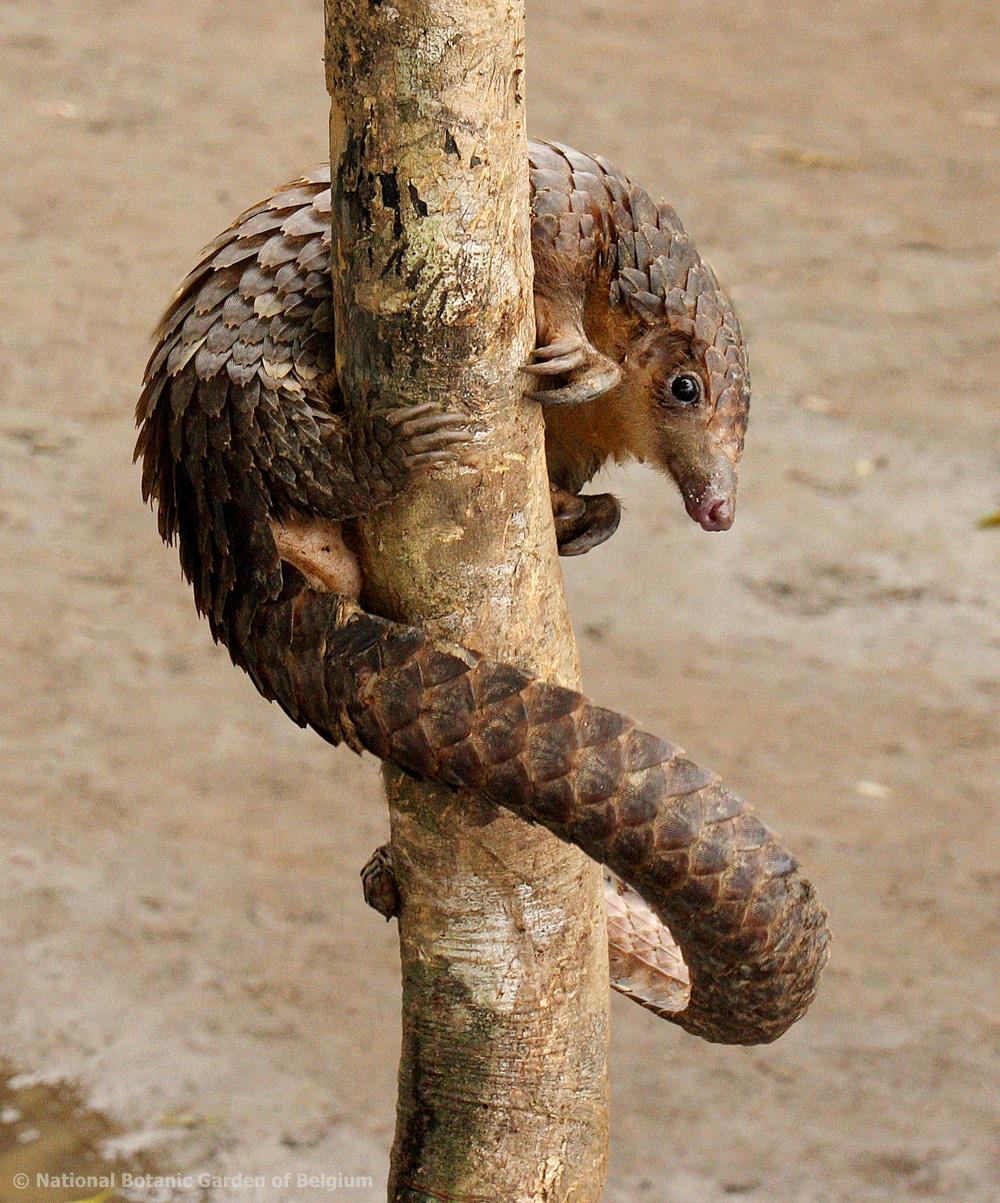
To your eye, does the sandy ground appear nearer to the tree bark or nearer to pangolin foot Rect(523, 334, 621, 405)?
the tree bark

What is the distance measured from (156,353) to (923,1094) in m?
2.72

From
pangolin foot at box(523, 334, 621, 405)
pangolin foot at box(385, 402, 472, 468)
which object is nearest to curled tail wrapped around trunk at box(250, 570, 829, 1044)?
pangolin foot at box(385, 402, 472, 468)

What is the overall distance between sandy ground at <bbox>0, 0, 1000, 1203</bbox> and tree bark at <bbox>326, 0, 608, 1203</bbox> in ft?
5.54

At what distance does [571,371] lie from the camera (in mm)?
1846

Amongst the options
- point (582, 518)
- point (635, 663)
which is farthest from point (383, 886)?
point (635, 663)

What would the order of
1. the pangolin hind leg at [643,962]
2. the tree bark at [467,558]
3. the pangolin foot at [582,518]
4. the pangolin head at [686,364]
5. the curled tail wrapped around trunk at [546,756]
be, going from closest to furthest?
the tree bark at [467,558]
the curled tail wrapped around trunk at [546,756]
the pangolin head at [686,364]
the pangolin foot at [582,518]
the pangolin hind leg at [643,962]

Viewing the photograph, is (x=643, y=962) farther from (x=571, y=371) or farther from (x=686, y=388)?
(x=571, y=371)

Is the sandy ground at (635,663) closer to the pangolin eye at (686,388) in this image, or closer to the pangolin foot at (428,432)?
the pangolin eye at (686,388)

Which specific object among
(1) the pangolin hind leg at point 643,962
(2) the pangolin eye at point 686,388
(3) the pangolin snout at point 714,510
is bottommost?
(1) the pangolin hind leg at point 643,962

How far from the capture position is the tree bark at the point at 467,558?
64.7 inches

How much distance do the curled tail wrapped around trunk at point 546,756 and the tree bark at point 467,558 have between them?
3.2 inches

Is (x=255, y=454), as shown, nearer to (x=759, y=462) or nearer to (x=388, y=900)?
(x=388, y=900)

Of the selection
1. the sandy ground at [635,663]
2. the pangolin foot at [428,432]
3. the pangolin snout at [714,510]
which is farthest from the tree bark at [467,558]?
the sandy ground at [635,663]

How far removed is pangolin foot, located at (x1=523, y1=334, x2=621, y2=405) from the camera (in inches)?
70.6
